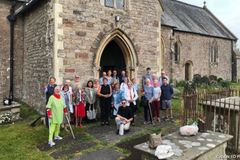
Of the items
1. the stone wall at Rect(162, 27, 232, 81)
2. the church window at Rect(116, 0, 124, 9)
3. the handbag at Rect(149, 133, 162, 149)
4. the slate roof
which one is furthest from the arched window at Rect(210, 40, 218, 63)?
the handbag at Rect(149, 133, 162, 149)

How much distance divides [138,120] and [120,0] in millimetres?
5606

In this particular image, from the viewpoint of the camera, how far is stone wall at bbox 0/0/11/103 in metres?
12.4

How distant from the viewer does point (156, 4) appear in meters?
12.7

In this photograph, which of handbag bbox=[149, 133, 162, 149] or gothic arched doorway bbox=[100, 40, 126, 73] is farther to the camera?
gothic arched doorway bbox=[100, 40, 126, 73]

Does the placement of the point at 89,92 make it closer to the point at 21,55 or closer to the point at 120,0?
the point at 120,0

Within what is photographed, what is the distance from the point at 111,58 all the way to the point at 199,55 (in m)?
15.1

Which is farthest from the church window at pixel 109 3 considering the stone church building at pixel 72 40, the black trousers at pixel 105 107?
the black trousers at pixel 105 107

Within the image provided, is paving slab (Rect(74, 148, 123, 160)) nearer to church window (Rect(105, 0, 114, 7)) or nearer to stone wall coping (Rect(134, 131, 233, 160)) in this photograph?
stone wall coping (Rect(134, 131, 233, 160))

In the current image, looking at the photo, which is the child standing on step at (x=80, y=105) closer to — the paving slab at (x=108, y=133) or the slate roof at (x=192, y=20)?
the paving slab at (x=108, y=133)

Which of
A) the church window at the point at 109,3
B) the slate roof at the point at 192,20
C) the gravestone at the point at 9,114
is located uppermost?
the slate roof at the point at 192,20

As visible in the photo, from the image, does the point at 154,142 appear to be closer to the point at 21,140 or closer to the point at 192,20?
the point at 21,140

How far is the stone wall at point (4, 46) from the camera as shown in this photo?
12.4 m

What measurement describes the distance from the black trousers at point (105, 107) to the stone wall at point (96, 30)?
1.56 meters

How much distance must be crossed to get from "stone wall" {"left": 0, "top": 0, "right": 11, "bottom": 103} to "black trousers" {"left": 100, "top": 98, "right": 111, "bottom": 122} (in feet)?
20.6
